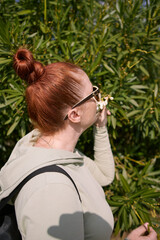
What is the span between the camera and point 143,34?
155 cm

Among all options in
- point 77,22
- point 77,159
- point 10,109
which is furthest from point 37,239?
point 77,22

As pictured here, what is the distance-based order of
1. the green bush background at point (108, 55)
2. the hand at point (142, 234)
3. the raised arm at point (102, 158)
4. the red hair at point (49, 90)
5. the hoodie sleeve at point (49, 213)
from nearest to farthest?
the hoodie sleeve at point (49, 213) < the red hair at point (49, 90) < the hand at point (142, 234) < the raised arm at point (102, 158) < the green bush background at point (108, 55)

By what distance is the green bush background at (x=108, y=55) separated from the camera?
142 cm

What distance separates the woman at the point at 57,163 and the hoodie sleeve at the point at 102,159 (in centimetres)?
26

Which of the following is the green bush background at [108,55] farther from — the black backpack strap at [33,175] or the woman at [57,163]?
the black backpack strap at [33,175]

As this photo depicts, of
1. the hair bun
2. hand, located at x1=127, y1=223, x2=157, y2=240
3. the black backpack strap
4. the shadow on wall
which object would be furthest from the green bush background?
the black backpack strap

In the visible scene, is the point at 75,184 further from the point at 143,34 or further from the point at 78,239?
the point at 143,34

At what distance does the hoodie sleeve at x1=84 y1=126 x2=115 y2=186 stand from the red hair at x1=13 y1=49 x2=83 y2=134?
1.24 feet

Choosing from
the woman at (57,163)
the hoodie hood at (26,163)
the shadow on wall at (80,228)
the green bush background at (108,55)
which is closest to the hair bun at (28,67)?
the woman at (57,163)

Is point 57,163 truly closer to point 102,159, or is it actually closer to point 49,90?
point 49,90

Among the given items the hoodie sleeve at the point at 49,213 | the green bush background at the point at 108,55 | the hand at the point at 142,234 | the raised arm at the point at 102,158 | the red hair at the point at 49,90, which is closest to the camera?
the hoodie sleeve at the point at 49,213

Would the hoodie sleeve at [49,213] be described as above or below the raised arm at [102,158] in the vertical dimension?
above

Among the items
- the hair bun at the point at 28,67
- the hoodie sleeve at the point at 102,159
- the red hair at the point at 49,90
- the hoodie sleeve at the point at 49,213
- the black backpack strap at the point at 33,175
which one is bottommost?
the hoodie sleeve at the point at 102,159

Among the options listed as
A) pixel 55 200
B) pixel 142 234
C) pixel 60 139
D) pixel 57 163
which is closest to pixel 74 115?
pixel 60 139
